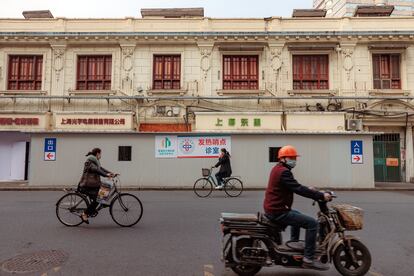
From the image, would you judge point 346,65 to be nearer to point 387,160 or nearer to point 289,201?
point 387,160

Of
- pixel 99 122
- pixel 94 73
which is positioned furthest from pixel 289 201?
pixel 94 73

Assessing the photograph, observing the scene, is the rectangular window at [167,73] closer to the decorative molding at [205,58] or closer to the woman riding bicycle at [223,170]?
the decorative molding at [205,58]

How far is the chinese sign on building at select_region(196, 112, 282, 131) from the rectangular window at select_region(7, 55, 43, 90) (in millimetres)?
9971

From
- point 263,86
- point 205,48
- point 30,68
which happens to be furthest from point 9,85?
point 263,86

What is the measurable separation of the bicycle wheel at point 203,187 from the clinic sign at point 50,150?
8.13m

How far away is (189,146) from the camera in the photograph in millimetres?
17078

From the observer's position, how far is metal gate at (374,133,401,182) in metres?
19.2

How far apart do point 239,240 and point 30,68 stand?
19884mm

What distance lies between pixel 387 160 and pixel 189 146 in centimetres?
1126

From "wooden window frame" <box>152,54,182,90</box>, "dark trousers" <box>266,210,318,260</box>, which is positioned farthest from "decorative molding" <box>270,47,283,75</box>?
"dark trousers" <box>266,210,318,260</box>

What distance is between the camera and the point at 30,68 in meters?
20.1

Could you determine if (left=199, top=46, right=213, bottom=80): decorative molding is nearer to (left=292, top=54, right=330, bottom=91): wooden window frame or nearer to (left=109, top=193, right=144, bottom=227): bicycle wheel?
(left=292, top=54, right=330, bottom=91): wooden window frame

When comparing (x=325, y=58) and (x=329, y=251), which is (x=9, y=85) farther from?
(x=329, y=251)

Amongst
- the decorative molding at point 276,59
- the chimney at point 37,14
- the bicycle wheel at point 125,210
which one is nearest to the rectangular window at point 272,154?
the decorative molding at point 276,59
